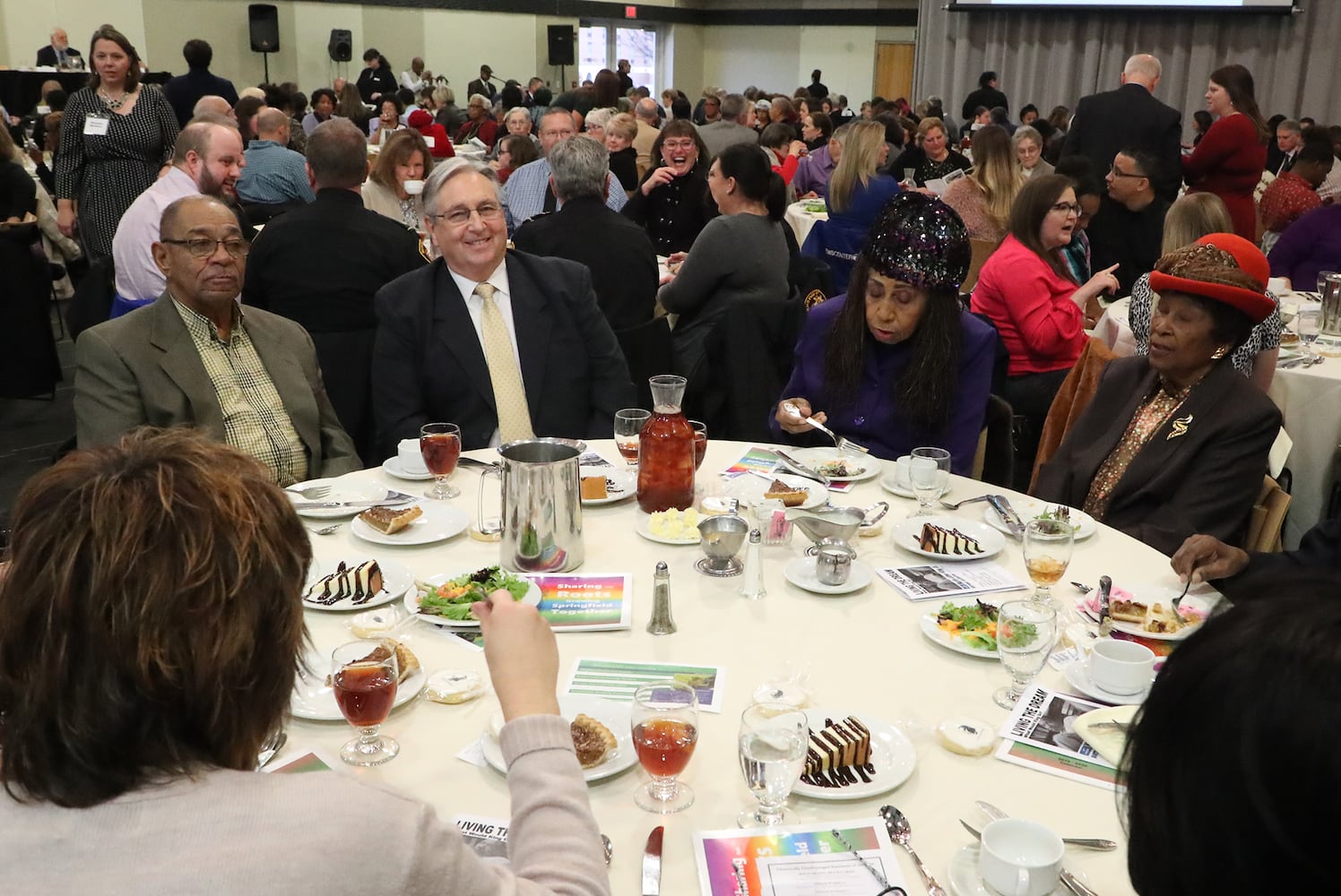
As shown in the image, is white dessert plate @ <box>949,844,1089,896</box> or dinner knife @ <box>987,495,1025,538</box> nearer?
white dessert plate @ <box>949,844,1089,896</box>

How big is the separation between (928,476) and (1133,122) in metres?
6.10

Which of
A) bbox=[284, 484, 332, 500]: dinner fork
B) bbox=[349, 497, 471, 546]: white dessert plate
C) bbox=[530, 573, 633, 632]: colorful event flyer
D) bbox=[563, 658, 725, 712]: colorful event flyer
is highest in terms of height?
bbox=[284, 484, 332, 500]: dinner fork

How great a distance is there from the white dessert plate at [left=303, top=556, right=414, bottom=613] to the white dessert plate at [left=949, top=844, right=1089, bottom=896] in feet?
3.37

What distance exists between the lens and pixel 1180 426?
2.55 meters

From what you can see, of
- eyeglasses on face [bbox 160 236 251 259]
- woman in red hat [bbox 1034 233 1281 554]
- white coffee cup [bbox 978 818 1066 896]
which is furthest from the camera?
eyeglasses on face [bbox 160 236 251 259]

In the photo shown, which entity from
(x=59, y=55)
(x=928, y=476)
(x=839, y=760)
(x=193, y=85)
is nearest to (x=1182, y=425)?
(x=928, y=476)

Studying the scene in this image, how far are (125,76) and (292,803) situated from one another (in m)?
5.65

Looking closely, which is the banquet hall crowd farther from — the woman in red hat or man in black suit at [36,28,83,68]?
man in black suit at [36,28,83,68]

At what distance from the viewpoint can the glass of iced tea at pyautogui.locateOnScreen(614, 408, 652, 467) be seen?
2527 millimetres

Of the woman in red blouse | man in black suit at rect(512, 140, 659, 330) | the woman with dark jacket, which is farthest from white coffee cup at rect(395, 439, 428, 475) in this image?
the woman in red blouse

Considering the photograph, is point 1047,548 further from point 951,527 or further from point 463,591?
point 463,591

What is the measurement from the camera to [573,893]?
111 cm

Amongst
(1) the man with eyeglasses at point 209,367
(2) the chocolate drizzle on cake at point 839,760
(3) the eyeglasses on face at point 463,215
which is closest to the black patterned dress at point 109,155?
(1) the man with eyeglasses at point 209,367

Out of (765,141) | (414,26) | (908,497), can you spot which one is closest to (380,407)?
(908,497)
